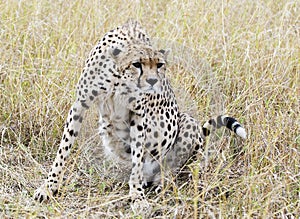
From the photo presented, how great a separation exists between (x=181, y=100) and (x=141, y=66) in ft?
→ 2.88

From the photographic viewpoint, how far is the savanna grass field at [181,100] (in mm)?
2594

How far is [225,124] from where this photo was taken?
295cm

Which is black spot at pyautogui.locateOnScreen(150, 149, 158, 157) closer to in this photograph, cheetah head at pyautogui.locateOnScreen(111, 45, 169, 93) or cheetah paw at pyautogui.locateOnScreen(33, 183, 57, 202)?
cheetah head at pyautogui.locateOnScreen(111, 45, 169, 93)

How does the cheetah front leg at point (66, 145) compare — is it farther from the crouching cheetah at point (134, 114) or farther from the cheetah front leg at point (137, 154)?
the cheetah front leg at point (137, 154)

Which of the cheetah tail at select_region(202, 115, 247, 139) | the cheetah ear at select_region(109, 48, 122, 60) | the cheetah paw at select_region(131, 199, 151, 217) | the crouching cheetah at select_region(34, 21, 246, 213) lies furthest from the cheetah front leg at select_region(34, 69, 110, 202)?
the cheetah tail at select_region(202, 115, 247, 139)

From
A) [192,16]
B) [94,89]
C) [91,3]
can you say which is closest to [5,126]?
[94,89]

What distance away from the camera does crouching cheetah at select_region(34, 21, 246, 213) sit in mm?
2723

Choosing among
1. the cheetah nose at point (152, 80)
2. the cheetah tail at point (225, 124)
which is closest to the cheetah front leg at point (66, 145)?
the cheetah nose at point (152, 80)

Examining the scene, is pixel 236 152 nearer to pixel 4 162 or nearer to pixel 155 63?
pixel 155 63

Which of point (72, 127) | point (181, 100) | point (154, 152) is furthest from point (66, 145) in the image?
point (181, 100)

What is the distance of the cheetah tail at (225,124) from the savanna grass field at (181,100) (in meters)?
0.08

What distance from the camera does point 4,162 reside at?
119 inches

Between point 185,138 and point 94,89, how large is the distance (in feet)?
1.96

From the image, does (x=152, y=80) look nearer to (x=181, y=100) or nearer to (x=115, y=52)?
(x=115, y=52)
